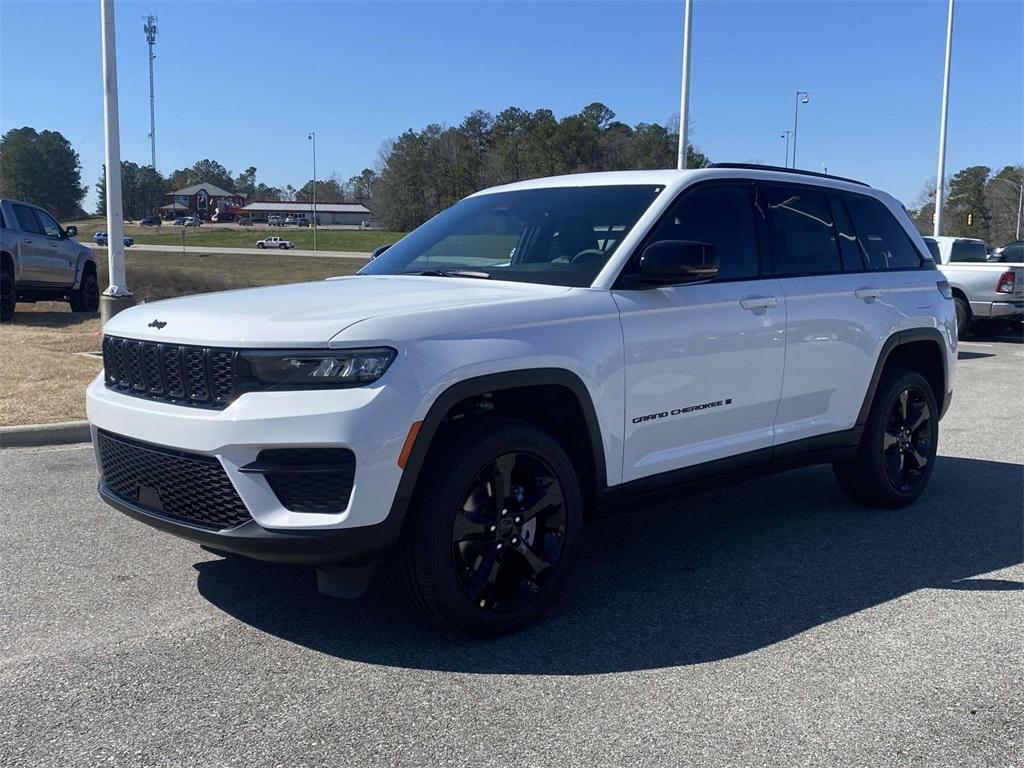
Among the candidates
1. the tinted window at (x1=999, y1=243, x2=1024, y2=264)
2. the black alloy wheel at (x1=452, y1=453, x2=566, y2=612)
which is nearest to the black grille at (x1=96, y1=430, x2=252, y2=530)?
the black alloy wheel at (x1=452, y1=453, x2=566, y2=612)

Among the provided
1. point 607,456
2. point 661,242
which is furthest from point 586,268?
point 607,456

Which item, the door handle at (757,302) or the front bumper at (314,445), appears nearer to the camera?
the front bumper at (314,445)

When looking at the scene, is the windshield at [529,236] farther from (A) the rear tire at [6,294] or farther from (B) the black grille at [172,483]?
(A) the rear tire at [6,294]

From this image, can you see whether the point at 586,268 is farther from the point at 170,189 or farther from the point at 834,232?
the point at 170,189

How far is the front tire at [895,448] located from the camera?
5.81 meters

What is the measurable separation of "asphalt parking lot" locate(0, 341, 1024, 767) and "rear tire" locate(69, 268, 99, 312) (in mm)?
12556

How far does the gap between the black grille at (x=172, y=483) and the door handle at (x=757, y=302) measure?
261cm

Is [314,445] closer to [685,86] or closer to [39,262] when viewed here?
[39,262]

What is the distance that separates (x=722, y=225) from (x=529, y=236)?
3.21 ft

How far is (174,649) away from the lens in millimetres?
3846

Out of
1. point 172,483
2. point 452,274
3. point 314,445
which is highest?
point 452,274

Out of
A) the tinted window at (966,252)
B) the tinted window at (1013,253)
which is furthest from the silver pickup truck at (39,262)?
the tinted window at (1013,253)

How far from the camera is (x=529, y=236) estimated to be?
5020 millimetres

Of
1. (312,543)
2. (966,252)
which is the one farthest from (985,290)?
(312,543)
